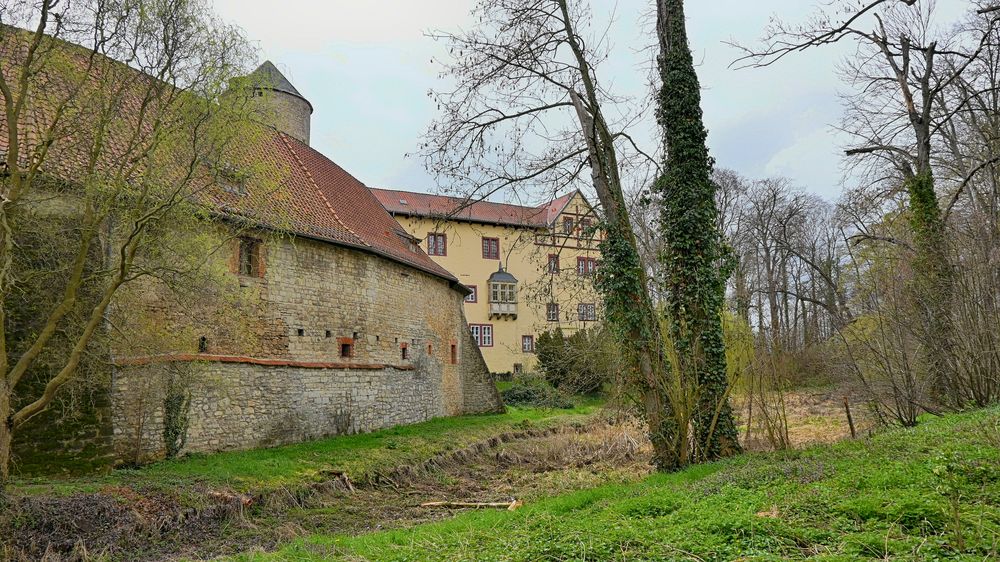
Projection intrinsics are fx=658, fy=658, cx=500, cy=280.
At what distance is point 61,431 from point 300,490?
375 cm

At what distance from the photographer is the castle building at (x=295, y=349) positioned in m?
11.2

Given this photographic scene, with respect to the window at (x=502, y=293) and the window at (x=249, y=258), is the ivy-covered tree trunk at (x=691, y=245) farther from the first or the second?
the window at (x=502, y=293)

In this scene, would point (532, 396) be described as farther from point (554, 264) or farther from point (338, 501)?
point (554, 264)

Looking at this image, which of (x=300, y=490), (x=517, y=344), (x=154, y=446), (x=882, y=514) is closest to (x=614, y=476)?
(x=300, y=490)

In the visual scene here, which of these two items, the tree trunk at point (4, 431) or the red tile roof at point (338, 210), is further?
the red tile roof at point (338, 210)

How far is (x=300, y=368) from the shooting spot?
1498 cm

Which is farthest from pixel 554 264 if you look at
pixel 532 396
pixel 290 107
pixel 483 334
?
pixel 483 334

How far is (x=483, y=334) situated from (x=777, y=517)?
31.4 metres

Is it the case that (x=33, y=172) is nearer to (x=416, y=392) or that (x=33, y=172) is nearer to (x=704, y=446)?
(x=704, y=446)

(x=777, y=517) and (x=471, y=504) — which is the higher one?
(x=777, y=517)

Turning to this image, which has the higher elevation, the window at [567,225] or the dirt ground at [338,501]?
the window at [567,225]

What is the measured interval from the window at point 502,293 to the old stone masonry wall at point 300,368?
47.7 ft

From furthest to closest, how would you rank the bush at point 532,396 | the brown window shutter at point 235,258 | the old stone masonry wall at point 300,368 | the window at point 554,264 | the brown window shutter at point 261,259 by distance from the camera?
the bush at point 532,396 < the brown window shutter at point 261,259 < the brown window shutter at point 235,258 < the old stone masonry wall at point 300,368 < the window at point 554,264

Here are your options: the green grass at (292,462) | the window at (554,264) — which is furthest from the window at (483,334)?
the window at (554,264)
